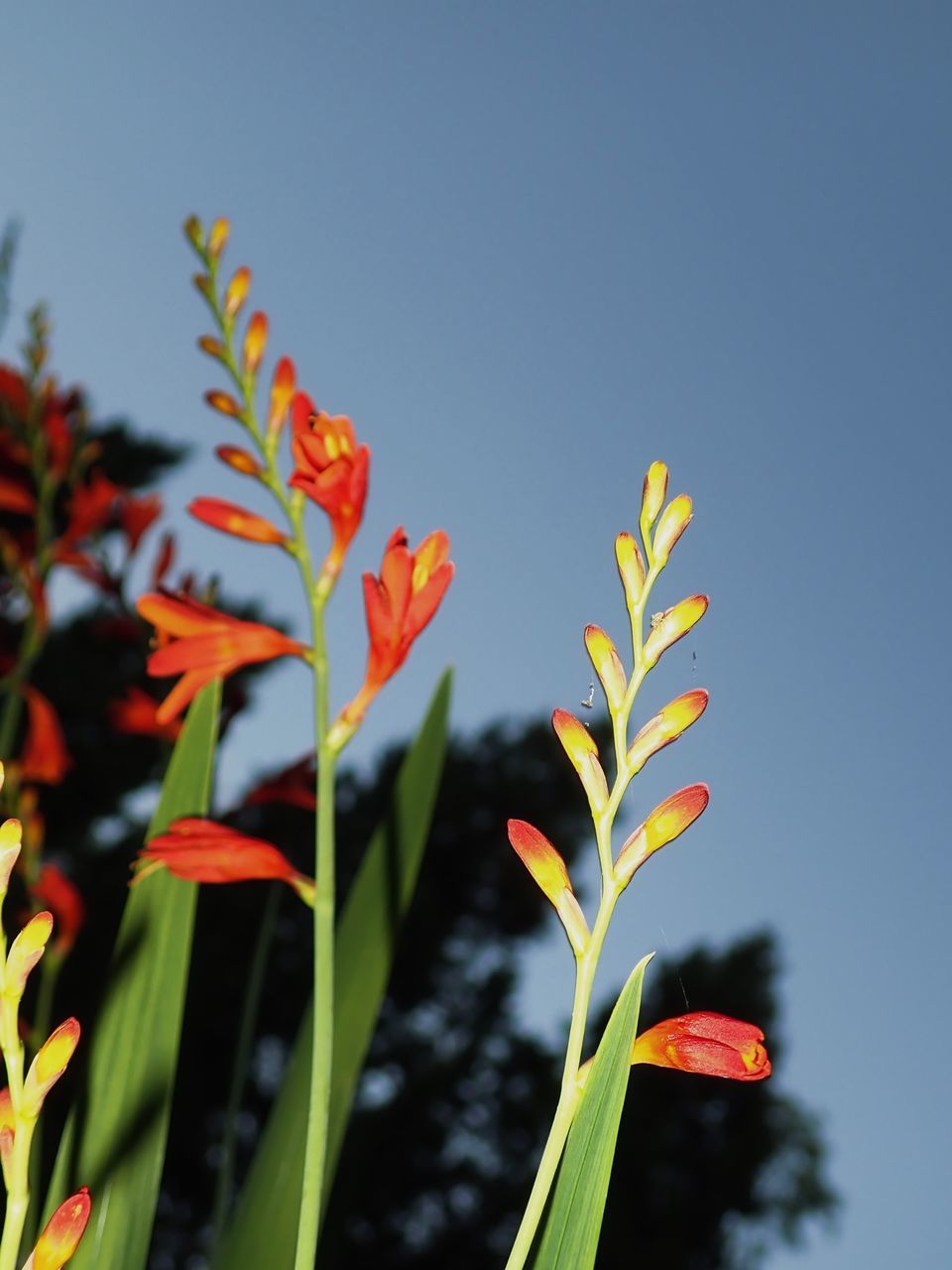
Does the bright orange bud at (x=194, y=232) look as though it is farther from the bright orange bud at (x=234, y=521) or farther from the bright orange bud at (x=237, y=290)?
the bright orange bud at (x=234, y=521)

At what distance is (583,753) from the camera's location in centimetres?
24

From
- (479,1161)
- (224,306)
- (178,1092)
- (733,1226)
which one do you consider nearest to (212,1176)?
(178,1092)

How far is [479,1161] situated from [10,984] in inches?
114

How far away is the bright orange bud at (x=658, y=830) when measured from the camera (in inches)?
9.0

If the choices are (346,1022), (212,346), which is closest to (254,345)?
(212,346)

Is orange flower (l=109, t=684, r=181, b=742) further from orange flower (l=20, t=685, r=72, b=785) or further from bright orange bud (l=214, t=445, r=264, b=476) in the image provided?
bright orange bud (l=214, t=445, r=264, b=476)

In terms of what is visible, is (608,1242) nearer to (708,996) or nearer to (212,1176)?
(708,996)

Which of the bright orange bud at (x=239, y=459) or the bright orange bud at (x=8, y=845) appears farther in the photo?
the bright orange bud at (x=239, y=459)

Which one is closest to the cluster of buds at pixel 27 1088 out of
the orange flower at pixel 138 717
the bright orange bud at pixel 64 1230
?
the bright orange bud at pixel 64 1230

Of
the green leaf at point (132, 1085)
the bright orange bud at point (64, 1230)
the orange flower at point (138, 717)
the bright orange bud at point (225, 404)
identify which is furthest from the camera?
the orange flower at point (138, 717)

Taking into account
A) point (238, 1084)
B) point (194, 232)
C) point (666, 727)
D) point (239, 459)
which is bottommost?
point (238, 1084)

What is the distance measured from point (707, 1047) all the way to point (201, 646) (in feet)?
0.73

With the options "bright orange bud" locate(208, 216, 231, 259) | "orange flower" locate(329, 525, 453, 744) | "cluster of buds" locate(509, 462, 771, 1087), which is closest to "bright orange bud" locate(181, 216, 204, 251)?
"bright orange bud" locate(208, 216, 231, 259)

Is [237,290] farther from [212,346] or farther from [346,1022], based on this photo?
[346,1022]
